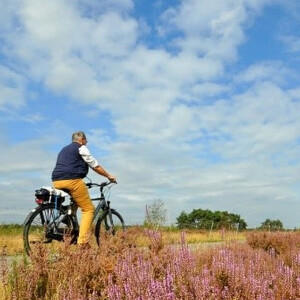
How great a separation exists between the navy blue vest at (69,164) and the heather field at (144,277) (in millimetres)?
2758

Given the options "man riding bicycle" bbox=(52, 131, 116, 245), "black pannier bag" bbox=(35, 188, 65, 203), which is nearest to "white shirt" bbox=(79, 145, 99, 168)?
"man riding bicycle" bbox=(52, 131, 116, 245)

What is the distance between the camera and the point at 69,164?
26.0 feet

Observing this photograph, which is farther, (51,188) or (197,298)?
(51,188)

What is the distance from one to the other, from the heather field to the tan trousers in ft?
8.81

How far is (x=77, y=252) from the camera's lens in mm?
4707

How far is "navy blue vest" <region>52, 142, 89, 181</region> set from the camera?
7.91m

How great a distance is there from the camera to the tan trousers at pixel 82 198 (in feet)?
25.9

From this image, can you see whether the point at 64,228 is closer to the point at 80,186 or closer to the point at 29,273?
the point at 80,186

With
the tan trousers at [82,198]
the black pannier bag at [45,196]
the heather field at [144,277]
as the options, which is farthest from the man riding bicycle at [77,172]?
the heather field at [144,277]

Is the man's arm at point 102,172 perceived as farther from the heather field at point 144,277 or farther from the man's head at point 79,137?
the heather field at point 144,277

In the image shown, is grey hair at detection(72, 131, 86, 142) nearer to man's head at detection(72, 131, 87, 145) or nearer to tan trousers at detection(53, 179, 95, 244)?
man's head at detection(72, 131, 87, 145)

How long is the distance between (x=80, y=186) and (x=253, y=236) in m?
4.97

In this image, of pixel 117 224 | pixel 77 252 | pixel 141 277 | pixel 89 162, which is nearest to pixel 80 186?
pixel 89 162

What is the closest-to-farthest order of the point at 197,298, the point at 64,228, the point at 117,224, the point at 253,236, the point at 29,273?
the point at 197,298
the point at 29,273
the point at 64,228
the point at 117,224
the point at 253,236
